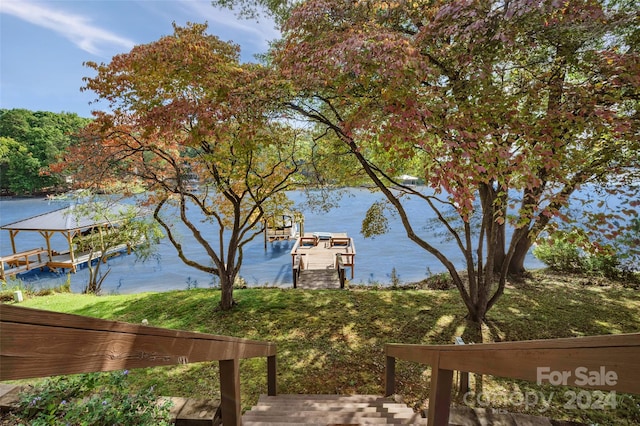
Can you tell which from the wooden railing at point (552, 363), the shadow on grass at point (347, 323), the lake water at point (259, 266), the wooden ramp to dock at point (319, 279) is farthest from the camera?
the lake water at point (259, 266)

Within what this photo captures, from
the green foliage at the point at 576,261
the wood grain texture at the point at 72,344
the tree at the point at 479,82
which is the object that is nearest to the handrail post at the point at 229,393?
the wood grain texture at the point at 72,344

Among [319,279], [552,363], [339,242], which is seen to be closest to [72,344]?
[552,363]

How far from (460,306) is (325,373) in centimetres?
282

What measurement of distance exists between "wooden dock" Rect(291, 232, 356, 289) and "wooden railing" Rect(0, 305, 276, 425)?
7.34m

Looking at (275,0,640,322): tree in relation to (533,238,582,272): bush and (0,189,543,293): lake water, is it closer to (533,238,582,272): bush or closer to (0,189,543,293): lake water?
(0,189,543,293): lake water

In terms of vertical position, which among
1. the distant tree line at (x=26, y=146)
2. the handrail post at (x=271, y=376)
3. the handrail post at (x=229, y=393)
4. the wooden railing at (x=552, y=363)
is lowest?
the handrail post at (x=271, y=376)

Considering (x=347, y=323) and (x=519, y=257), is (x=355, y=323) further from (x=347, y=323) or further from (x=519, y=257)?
(x=519, y=257)

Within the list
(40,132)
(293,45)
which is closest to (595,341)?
(293,45)

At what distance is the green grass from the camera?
3.16m

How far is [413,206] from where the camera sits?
23.9m

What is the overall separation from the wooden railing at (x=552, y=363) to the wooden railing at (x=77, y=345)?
99cm

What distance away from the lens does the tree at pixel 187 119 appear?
135 inches

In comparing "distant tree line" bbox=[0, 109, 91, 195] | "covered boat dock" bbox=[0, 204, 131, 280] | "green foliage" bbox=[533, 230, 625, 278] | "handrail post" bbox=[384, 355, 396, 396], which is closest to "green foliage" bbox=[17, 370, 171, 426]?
"handrail post" bbox=[384, 355, 396, 396]

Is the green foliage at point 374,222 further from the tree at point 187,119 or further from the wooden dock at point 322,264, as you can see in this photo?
the wooden dock at point 322,264
